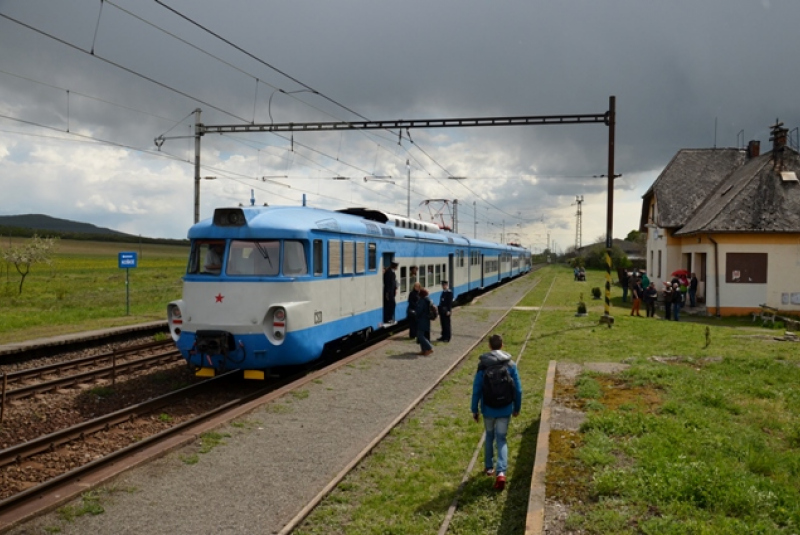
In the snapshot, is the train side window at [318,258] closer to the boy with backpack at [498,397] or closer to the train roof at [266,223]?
the train roof at [266,223]

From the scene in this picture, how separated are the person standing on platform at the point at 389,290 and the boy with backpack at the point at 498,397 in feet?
33.9

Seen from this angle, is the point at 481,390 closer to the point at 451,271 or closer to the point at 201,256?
the point at 201,256

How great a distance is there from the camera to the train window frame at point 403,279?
19359 millimetres

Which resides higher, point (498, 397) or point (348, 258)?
point (348, 258)

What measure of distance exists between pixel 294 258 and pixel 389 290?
598 cm

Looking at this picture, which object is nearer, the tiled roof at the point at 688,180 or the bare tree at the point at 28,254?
the tiled roof at the point at 688,180

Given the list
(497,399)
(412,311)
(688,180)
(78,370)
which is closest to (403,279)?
(412,311)

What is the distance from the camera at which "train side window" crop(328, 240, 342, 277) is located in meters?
13.6

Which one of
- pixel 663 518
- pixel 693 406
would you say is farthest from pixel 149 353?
pixel 663 518

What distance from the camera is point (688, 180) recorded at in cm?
3675

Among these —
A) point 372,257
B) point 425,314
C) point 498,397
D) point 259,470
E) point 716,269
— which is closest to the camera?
point 498,397

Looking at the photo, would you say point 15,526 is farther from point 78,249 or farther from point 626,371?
point 78,249

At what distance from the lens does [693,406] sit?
10094 mm

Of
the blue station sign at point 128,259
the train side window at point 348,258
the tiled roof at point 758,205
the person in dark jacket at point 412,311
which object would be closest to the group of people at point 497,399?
the train side window at point 348,258
